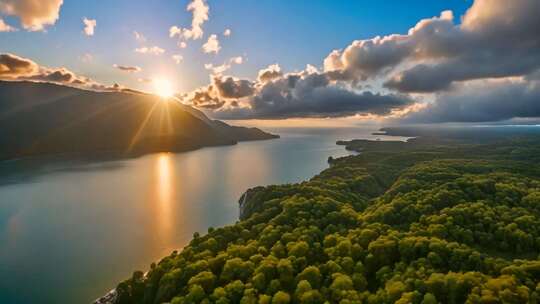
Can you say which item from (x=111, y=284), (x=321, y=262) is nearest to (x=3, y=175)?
(x=111, y=284)

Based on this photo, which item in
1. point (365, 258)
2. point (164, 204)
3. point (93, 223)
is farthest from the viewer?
point (164, 204)

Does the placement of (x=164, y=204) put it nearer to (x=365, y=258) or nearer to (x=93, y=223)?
(x=93, y=223)

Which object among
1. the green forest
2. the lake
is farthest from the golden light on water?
the green forest

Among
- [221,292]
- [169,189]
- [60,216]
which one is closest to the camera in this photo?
[221,292]

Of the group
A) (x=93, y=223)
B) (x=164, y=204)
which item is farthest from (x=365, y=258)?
(x=164, y=204)

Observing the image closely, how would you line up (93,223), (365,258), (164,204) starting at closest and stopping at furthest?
(365,258)
(93,223)
(164,204)

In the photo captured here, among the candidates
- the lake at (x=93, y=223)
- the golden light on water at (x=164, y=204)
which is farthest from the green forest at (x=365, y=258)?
the golden light on water at (x=164, y=204)

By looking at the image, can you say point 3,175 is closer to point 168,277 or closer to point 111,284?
point 111,284

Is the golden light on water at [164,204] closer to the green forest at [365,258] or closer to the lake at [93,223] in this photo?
the lake at [93,223]

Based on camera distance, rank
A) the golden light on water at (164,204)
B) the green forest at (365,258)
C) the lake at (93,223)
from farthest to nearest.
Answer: the golden light on water at (164,204)
the lake at (93,223)
the green forest at (365,258)
